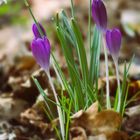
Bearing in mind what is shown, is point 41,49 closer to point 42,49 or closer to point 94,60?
point 42,49

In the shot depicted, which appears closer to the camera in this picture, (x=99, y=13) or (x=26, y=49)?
(x=99, y=13)

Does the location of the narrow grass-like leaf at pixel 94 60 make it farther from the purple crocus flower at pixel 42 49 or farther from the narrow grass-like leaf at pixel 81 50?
the purple crocus flower at pixel 42 49

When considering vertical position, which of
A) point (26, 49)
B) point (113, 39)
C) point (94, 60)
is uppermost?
point (113, 39)

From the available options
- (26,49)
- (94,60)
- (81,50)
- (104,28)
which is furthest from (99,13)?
(26,49)

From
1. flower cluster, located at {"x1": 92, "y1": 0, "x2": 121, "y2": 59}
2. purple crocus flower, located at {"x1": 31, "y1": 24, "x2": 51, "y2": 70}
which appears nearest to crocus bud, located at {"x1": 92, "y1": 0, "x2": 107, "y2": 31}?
flower cluster, located at {"x1": 92, "y1": 0, "x2": 121, "y2": 59}

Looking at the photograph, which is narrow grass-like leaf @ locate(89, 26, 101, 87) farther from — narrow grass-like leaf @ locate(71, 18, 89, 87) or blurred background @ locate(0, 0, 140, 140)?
blurred background @ locate(0, 0, 140, 140)

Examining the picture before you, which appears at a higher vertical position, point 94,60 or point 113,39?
point 113,39

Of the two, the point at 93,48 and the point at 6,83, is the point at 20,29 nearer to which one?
the point at 6,83

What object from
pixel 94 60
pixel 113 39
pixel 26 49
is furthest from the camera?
pixel 26 49
